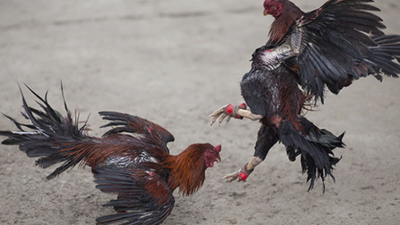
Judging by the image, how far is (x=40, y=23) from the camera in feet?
26.6

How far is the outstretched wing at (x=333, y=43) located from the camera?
3.62 metres

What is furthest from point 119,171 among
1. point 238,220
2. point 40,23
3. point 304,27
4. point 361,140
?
point 40,23

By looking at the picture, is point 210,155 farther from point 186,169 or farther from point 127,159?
point 127,159

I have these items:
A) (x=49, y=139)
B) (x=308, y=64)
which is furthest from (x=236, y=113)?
(x=49, y=139)

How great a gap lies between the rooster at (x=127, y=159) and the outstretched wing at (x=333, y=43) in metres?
0.91

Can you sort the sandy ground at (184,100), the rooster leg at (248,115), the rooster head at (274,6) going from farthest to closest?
the sandy ground at (184,100)
the rooster leg at (248,115)
the rooster head at (274,6)

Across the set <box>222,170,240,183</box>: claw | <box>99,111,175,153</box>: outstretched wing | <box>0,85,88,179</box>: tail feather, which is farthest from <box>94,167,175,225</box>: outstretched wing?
<box>222,170,240,183</box>: claw

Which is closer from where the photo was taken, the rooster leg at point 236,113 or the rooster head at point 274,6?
the rooster head at point 274,6

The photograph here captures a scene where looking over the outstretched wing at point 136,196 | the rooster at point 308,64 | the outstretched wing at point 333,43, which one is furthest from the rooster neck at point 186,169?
the outstretched wing at point 333,43

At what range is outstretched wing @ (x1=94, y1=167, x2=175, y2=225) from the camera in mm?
3633

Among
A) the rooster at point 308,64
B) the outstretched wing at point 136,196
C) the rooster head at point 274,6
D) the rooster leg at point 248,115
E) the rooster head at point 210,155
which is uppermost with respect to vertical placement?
the rooster head at point 274,6

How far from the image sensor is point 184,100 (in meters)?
6.31

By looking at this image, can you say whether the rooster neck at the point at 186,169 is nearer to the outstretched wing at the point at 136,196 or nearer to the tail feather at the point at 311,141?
the outstretched wing at the point at 136,196

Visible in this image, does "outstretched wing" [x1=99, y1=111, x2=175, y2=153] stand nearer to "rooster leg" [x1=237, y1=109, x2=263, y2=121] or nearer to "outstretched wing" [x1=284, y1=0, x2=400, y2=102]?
"rooster leg" [x1=237, y1=109, x2=263, y2=121]
